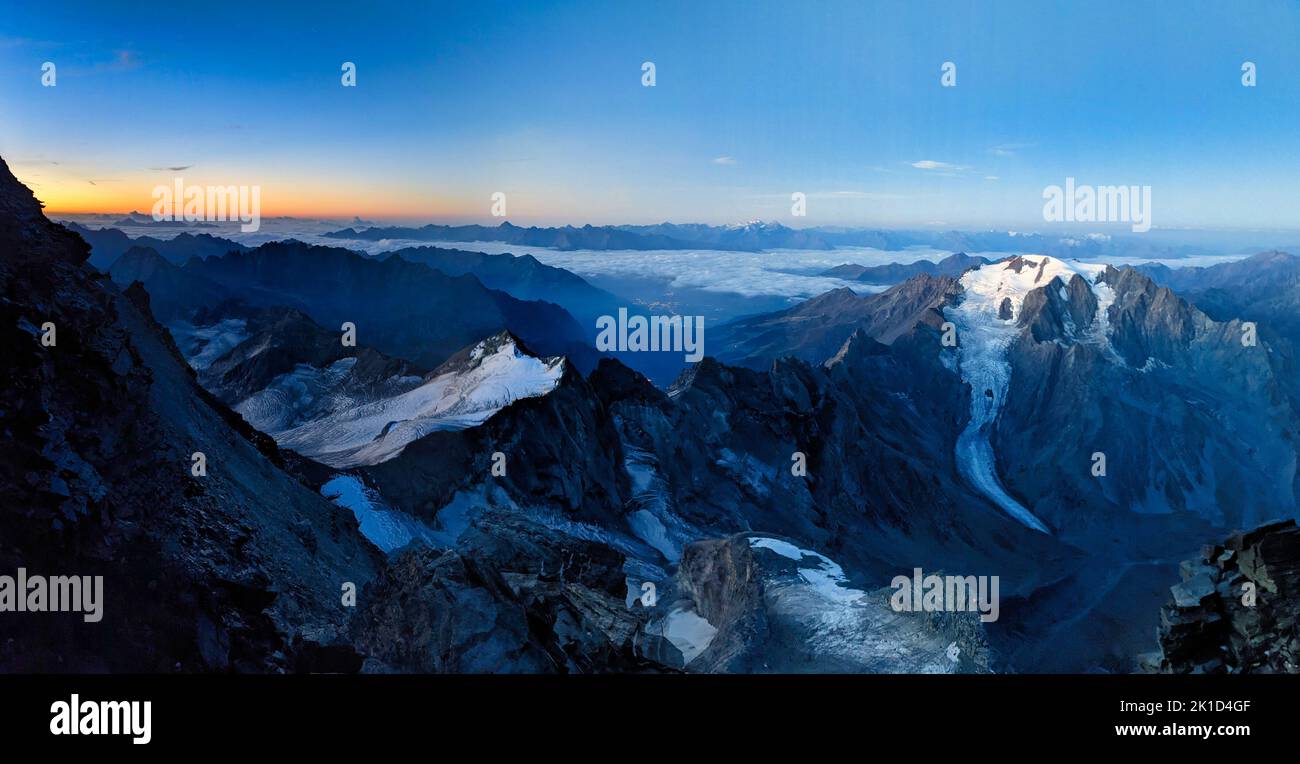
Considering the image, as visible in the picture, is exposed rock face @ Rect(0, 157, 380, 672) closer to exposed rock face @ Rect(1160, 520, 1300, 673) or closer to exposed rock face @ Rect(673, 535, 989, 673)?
exposed rock face @ Rect(673, 535, 989, 673)

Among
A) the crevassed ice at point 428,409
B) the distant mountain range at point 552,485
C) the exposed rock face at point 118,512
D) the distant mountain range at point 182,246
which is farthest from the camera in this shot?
the distant mountain range at point 182,246

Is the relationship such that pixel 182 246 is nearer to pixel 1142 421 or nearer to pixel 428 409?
pixel 428 409

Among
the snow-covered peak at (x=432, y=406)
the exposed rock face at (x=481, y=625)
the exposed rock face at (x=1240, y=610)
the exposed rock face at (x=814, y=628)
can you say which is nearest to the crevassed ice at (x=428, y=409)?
the snow-covered peak at (x=432, y=406)

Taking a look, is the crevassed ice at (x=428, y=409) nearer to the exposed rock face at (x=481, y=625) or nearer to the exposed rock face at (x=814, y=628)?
the exposed rock face at (x=814, y=628)

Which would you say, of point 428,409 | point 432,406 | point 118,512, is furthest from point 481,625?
point 432,406

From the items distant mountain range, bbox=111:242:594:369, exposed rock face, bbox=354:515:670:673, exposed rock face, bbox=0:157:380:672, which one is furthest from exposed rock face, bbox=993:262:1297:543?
exposed rock face, bbox=0:157:380:672
